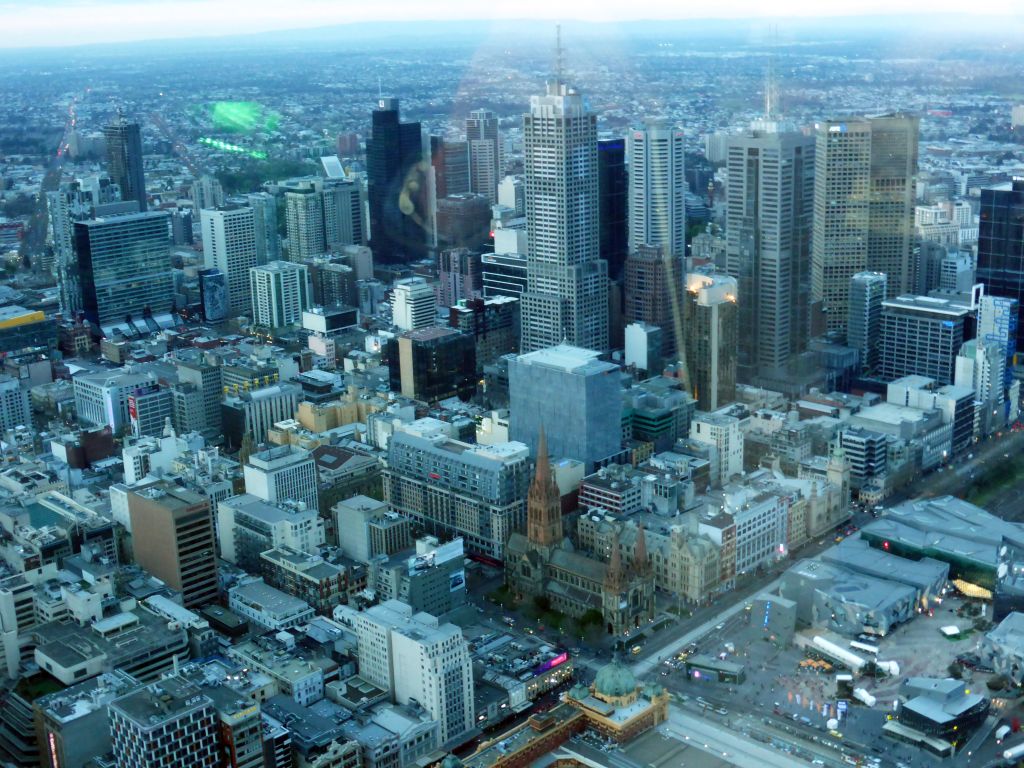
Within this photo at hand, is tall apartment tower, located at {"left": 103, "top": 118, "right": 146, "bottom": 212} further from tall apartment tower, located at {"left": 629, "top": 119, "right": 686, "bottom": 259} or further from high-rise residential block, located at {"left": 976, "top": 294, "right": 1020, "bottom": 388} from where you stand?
high-rise residential block, located at {"left": 976, "top": 294, "right": 1020, "bottom": 388}

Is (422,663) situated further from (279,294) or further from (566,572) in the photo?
(279,294)

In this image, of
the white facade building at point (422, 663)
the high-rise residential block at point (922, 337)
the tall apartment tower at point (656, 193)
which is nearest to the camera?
the white facade building at point (422, 663)

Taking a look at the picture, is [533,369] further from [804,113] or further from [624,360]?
[804,113]

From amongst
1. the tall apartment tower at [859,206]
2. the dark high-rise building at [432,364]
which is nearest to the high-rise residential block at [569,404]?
the dark high-rise building at [432,364]

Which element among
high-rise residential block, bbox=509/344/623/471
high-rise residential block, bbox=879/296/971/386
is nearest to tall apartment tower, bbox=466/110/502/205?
high-rise residential block, bbox=879/296/971/386

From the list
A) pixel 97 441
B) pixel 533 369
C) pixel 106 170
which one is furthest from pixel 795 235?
pixel 106 170

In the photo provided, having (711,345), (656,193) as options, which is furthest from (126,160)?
(711,345)

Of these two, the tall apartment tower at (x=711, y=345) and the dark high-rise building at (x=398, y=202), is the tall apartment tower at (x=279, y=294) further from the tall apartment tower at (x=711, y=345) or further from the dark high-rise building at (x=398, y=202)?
the tall apartment tower at (x=711, y=345)
